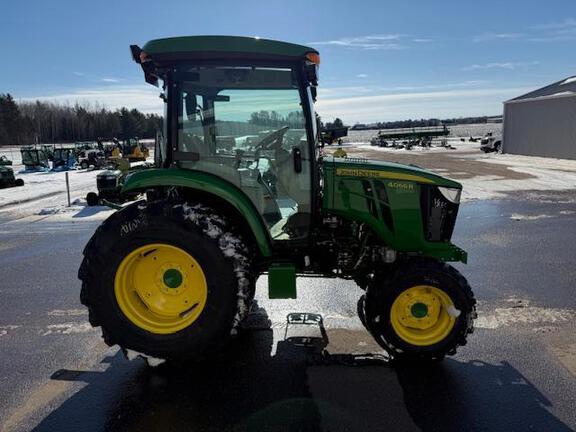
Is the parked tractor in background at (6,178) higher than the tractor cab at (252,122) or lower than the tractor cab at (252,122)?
lower

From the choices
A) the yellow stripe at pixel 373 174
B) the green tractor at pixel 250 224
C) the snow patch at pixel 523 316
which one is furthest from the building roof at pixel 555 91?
the green tractor at pixel 250 224

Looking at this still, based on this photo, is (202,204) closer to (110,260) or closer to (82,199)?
(110,260)

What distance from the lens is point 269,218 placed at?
3.85 metres

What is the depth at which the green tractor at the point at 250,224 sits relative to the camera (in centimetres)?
340

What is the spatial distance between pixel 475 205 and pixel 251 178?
8603mm

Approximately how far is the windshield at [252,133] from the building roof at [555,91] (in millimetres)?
24998

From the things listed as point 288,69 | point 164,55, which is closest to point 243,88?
point 288,69

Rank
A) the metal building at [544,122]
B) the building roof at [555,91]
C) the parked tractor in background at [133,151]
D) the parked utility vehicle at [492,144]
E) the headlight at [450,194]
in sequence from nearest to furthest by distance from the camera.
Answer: the headlight at [450,194] → the metal building at [544,122] → the building roof at [555,91] → the parked tractor in background at [133,151] → the parked utility vehicle at [492,144]

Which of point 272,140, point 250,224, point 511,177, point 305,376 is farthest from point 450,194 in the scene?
point 511,177

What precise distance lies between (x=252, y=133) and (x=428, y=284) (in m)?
1.84

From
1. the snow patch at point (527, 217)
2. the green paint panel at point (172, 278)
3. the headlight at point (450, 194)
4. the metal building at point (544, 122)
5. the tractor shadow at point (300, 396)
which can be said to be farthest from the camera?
the metal building at point (544, 122)

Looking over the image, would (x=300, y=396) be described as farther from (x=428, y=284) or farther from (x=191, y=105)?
(x=191, y=105)

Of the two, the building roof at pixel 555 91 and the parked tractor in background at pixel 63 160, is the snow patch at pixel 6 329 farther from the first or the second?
the building roof at pixel 555 91

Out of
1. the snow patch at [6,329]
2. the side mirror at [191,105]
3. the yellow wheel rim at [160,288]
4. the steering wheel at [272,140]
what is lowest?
the snow patch at [6,329]
